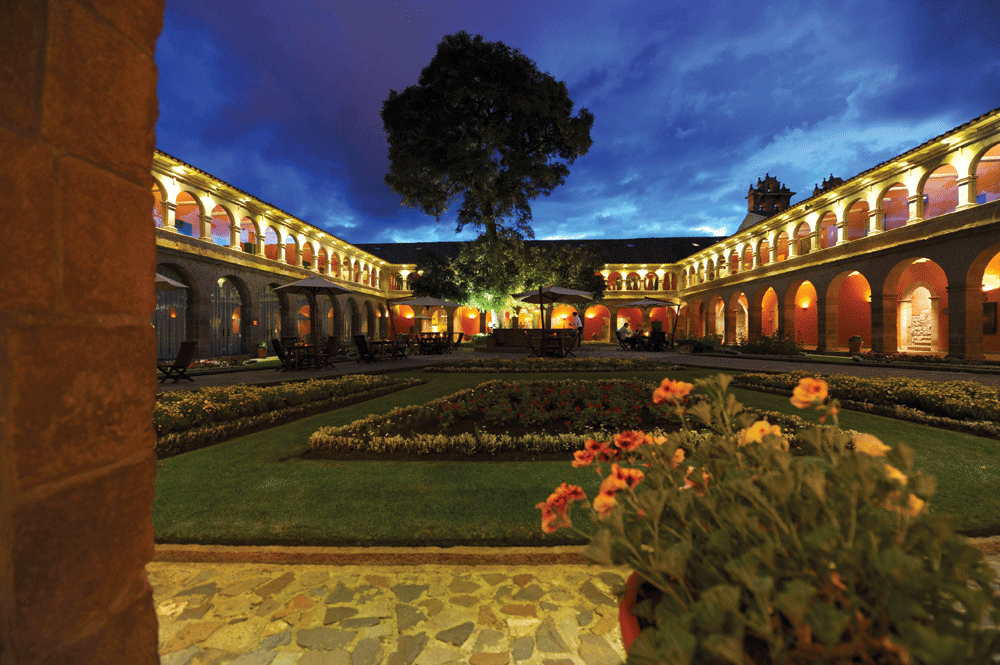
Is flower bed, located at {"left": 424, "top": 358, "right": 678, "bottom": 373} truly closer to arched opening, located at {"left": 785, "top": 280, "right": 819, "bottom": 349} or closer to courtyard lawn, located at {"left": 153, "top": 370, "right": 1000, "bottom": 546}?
courtyard lawn, located at {"left": 153, "top": 370, "right": 1000, "bottom": 546}

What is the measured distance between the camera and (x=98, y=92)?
3.18 feet

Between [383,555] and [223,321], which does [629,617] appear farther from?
[223,321]

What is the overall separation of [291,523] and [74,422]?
1826 mm

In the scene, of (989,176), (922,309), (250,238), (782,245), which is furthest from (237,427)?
(922,309)

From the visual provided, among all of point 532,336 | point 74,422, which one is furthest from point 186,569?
point 532,336

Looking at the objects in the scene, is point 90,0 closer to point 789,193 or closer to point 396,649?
point 396,649

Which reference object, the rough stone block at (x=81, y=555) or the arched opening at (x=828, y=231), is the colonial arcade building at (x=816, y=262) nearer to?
the arched opening at (x=828, y=231)

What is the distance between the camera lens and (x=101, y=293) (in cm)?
95

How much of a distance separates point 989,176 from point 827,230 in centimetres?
526

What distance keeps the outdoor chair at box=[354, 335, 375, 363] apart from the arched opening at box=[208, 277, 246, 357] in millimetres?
6837

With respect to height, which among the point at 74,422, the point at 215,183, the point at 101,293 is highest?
the point at 215,183

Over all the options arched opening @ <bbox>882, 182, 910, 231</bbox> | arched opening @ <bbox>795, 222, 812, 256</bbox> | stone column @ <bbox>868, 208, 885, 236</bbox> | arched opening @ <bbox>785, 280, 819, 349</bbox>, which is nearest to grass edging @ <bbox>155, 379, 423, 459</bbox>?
stone column @ <bbox>868, 208, 885, 236</bbox>

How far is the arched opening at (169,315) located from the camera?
14.2m

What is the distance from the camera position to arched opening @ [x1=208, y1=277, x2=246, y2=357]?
15.1 m
